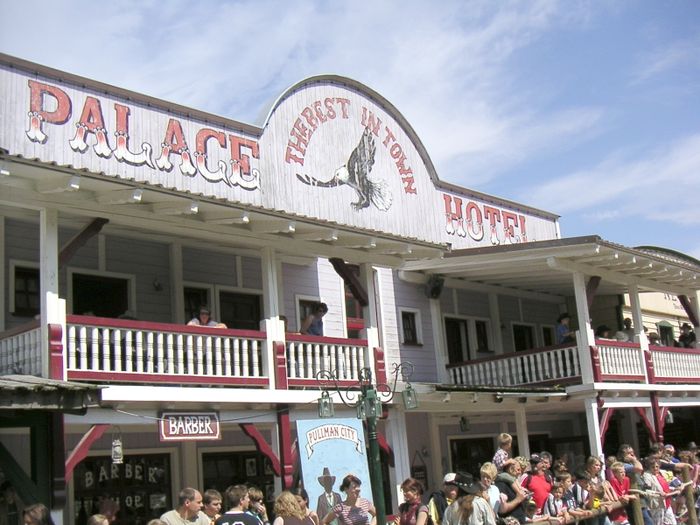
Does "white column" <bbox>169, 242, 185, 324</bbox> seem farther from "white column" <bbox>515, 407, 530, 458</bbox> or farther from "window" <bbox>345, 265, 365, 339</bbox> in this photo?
"white column" <bbox>515, 407, 530, 458</bbox>

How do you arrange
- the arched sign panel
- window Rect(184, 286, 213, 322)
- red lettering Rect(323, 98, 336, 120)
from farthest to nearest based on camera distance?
red lettering Rect(323, 98, 336, 120)
the arched sign panel
window Rect(184, 286, 213, 322)

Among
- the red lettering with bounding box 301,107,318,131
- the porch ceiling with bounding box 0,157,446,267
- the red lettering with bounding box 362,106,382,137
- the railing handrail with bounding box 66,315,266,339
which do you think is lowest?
the railing handrail with bounding box 66,315,266,339

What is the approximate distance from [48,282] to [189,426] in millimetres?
2706

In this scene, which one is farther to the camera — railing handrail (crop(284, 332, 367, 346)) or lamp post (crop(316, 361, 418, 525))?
railing handrail (crop(284, 332, 367, 346))

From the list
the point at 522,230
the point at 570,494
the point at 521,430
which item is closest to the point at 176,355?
the point at 570,494

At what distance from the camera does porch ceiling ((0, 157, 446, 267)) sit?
450 inches

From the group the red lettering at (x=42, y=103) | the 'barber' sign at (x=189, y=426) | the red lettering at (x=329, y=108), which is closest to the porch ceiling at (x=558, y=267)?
the red lettering at (x=329, y=108)

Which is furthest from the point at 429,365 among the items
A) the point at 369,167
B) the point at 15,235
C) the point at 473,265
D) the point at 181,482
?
the point at 15,235

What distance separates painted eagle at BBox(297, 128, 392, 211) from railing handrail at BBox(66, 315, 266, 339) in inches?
173

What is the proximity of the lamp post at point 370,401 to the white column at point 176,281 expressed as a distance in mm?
2645

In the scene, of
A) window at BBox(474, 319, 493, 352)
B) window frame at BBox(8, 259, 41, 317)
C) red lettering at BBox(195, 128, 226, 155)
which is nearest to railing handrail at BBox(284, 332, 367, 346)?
red lettering at BBox(195, 128, 226, 155)

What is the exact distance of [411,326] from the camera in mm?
20547

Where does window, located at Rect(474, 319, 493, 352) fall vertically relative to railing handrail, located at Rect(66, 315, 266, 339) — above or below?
above

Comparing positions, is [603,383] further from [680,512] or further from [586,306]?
[680,512]
